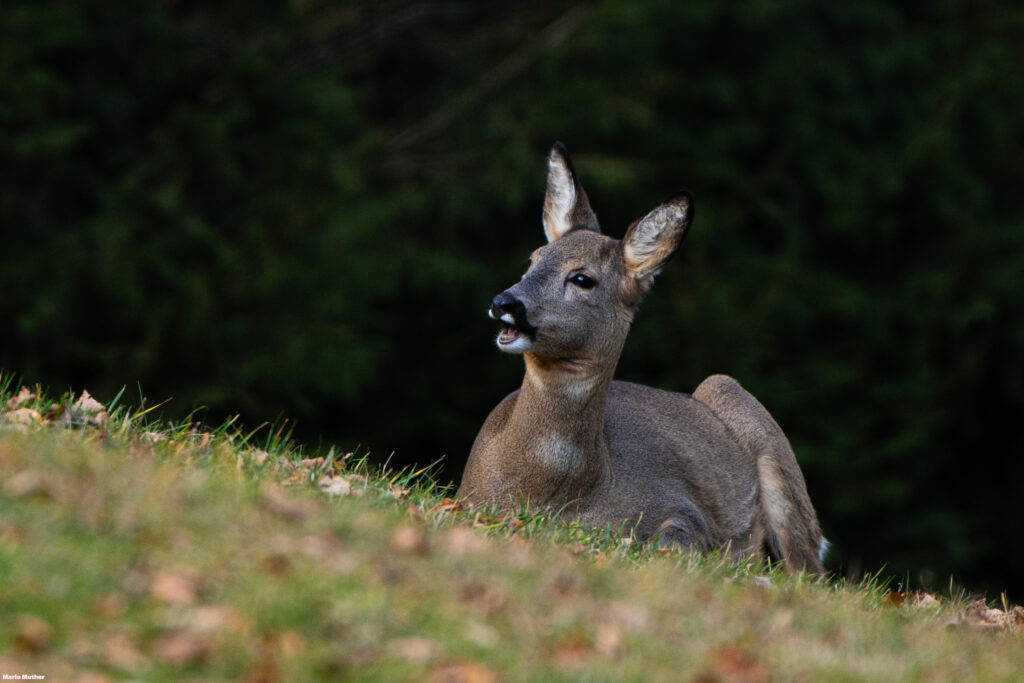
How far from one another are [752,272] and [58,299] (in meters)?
7.61

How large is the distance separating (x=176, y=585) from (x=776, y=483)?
5240mm

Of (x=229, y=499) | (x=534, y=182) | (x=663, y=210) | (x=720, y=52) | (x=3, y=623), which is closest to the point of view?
(x=3, y=623)

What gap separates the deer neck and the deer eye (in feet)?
1.25

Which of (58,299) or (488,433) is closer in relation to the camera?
(488,433)

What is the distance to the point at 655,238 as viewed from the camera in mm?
7445

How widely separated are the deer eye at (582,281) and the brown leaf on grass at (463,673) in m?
3.59

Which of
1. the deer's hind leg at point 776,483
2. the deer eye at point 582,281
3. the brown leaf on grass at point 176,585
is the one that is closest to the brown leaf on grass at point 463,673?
the brown leaf on grass at point 176,585

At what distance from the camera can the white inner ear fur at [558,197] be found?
25.7 ft

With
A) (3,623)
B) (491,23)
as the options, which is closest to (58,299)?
(491,23)

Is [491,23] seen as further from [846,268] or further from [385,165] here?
[846,268]

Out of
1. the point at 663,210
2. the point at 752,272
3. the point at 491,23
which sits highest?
the point at 491,23

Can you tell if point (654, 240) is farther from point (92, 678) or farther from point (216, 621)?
point (92, 678)

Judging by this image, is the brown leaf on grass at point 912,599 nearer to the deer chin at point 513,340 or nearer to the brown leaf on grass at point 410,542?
the deer chin at point 513,340

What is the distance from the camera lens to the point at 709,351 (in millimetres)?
16188
